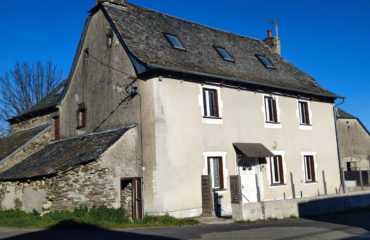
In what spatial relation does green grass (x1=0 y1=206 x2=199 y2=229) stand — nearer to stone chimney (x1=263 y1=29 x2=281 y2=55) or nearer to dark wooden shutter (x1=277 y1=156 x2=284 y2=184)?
dark wooden shutter (x1=277 y1=156 x2=284 y2=184)

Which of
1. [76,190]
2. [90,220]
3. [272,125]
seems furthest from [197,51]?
[90,220]

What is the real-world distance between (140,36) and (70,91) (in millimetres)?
5646

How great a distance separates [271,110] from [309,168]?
4030 mm

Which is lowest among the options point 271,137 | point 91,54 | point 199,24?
point 271,137

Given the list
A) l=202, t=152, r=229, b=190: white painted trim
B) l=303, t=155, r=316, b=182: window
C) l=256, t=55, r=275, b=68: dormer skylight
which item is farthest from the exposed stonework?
l=303, t=155, r=316, b=182: window

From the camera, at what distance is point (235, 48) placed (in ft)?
67.2

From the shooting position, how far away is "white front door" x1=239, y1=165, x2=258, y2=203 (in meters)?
16.9

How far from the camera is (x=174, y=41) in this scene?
17.5 m

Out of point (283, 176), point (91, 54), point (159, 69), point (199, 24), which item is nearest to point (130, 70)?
point (159, 69)

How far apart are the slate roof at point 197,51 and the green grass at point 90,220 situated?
544cm

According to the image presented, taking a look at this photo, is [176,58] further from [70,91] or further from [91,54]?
[70,91]

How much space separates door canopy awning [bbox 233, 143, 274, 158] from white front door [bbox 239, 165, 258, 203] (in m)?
0.94

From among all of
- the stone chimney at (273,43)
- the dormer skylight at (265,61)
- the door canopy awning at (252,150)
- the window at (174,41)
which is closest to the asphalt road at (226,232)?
the door canopy awning at (252,150)

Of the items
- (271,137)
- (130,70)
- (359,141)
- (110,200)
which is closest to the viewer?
(110,200)
